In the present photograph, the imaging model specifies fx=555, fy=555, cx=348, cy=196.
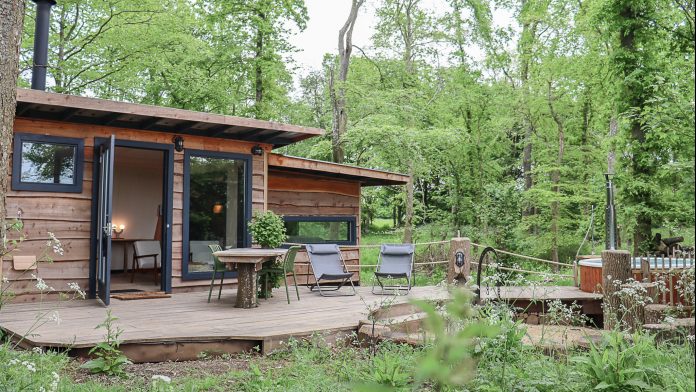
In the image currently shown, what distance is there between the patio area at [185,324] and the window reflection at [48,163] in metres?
1.52

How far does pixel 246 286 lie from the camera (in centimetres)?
645

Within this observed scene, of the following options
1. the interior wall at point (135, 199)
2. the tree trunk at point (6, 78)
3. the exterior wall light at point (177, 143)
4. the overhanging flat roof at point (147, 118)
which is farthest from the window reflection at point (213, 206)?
the tree trunk at point (6, 78)

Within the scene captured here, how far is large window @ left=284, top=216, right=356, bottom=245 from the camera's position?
31.3 ft

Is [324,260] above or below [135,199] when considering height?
below

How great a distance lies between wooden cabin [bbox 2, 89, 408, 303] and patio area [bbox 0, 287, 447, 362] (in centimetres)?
59

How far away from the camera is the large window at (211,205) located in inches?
309

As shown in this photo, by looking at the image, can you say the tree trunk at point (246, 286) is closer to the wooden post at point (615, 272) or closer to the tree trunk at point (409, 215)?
the wooden post at point (615, 272)

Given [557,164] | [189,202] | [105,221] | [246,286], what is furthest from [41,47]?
[557,164]

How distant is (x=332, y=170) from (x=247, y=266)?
130 inches

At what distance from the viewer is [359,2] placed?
1594cm

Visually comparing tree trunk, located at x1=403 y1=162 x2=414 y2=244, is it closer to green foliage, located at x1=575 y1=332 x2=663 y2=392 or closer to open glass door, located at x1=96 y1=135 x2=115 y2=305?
open glass door, located at x1=96 y1=135 x2=115 y2=305

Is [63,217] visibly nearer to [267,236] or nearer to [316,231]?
[267,236]

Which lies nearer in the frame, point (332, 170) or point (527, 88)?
point (332, 170)

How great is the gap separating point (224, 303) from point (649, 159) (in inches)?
306
